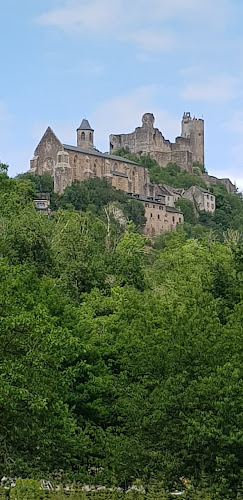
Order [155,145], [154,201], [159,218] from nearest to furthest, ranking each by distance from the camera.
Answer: [159,218] → [154,201] → [155,145]

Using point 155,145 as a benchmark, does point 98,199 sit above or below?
below

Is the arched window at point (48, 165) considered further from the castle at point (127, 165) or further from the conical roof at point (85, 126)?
the conical roof at point (85, 126)

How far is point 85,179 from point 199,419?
109 meters

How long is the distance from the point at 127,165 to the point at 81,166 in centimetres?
1300

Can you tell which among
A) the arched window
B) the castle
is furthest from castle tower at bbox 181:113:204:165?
the arched window

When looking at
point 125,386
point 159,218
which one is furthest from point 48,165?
point 125,386

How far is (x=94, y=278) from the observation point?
4897 centimetres

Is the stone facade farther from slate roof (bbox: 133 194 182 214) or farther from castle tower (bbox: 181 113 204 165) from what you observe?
castle tower (bbox: 181 113 204 165)

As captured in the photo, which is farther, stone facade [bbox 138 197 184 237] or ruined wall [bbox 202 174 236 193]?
ruined wall [bbox 202 174 236 193]

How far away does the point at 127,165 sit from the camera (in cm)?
15175

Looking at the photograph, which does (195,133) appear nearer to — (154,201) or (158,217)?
(154,201)

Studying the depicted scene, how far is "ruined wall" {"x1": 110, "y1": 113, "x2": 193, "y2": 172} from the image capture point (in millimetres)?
177125

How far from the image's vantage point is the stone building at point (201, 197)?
160 m

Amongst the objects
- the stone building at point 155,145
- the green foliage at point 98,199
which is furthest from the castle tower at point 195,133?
the green foliage at point 98,199
